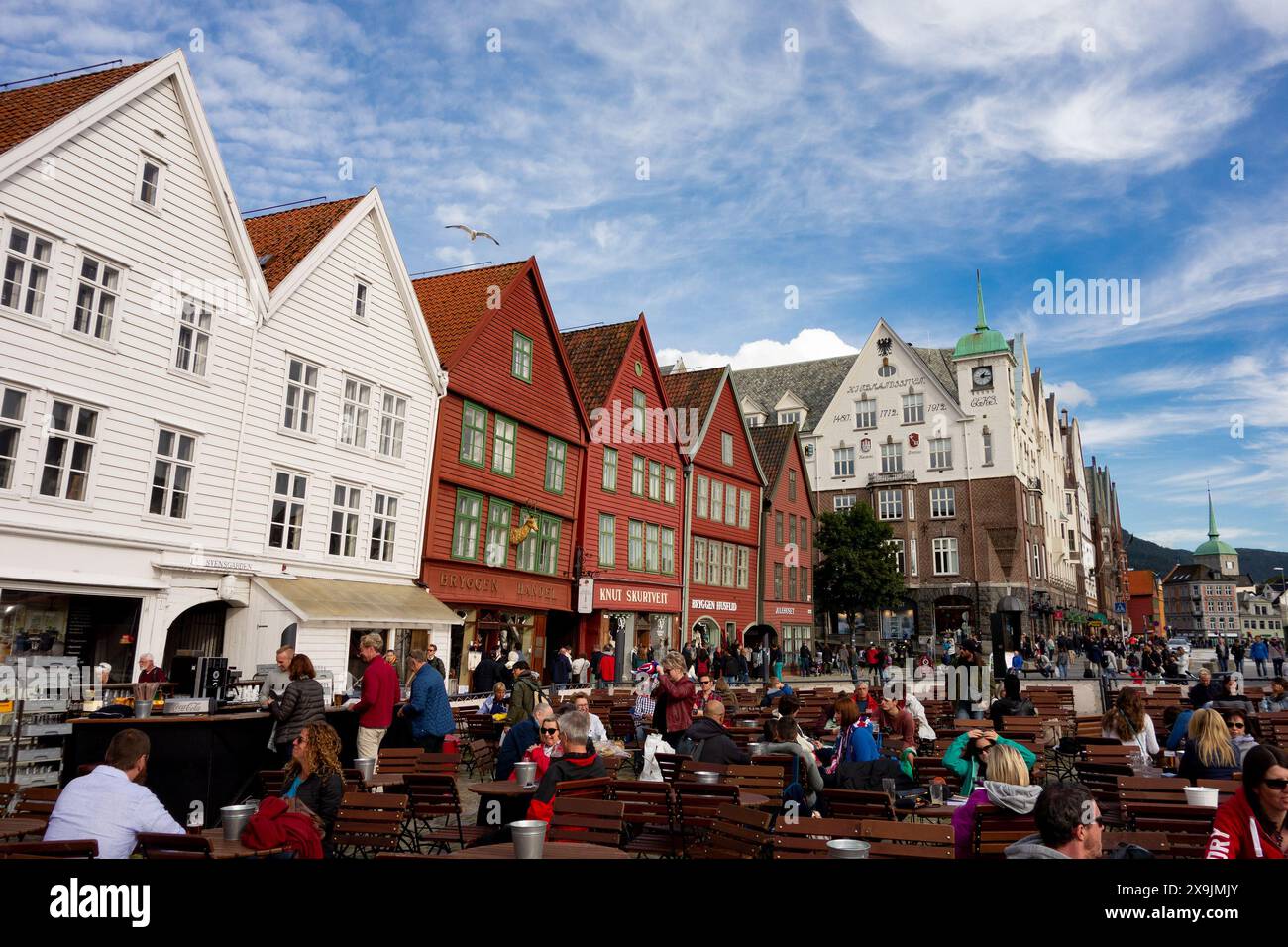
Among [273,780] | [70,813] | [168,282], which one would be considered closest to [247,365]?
[168,282]

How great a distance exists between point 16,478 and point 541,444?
16.9 metres

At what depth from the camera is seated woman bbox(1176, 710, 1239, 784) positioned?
8.32 metres

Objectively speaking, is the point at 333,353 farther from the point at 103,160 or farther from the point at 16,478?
the point at 16,478

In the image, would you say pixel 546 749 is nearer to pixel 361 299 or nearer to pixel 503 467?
pixel 361 299

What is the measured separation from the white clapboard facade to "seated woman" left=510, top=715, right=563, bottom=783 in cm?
1104

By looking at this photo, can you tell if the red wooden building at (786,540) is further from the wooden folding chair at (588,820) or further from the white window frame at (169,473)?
the wooden folding chair at (588,820)

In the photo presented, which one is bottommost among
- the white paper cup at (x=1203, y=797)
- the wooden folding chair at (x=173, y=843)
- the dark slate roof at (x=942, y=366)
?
the wooden folding chair at (x=173, y=843)

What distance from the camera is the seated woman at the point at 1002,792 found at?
5781mm

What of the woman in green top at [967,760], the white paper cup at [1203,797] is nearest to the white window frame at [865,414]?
the woman in green top at [967,760]

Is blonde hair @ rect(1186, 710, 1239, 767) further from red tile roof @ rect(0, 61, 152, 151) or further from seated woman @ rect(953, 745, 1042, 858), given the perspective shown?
red tile roof @ rect(0, 61, 152, 151)

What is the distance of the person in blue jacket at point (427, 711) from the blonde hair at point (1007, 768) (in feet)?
25.5

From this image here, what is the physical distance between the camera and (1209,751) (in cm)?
837

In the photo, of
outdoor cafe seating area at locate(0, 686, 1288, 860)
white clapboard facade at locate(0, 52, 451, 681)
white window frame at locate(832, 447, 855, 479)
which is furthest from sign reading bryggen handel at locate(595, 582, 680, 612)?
white window frame at locate(832, 447, 855, 479)

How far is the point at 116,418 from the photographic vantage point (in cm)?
1703
